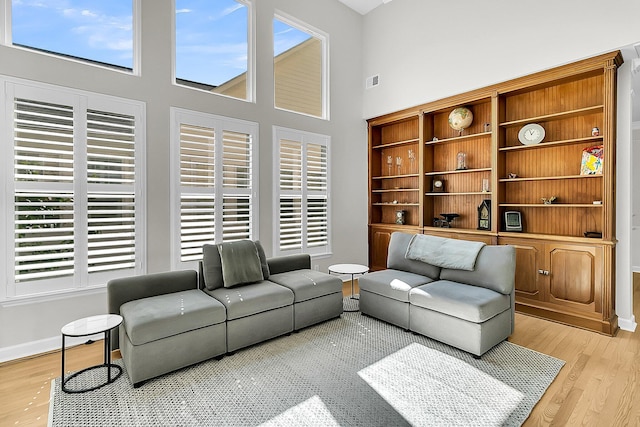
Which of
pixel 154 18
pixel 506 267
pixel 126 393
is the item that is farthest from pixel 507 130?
pixel 126 393

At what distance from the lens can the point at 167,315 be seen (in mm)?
2447

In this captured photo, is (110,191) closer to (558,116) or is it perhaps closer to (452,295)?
(452,295)

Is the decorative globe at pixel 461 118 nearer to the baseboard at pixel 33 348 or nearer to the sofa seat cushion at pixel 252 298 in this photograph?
the sofa seat cushion at pixel 252 298

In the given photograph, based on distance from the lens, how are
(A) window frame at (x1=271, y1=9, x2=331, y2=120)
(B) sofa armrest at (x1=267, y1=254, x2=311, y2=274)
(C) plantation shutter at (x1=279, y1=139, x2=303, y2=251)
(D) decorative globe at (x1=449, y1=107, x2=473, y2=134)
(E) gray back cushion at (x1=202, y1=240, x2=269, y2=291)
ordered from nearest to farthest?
1. (E) gray back cushion at (x1=202, y1=240, x2=269, y2=291)
2. (B) sofa armrest at (x1=267, y1=254, x2=311, y2=274)
3. (D) decorative globe at (x1=449, y1=107, x2=473, y2=134)
4. (C) plantation shutter at (x1=279, y1=139, x2=303, y2=251)
5. (A) window frame at (x1=271, y1=9, x2=331, y2=120)

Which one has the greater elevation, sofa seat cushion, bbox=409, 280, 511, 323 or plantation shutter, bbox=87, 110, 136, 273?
plantation shutter, bbox=87, 110, 136, 273

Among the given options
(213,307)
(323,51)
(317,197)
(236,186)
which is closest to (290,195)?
(317,197)

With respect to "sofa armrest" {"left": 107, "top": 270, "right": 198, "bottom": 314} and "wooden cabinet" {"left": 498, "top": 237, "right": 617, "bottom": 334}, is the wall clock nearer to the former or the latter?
"wooden cabinet" {"left": 498, "top": 237, "right": 617, "bottom": 334}

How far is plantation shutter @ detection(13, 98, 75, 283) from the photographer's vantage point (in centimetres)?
277

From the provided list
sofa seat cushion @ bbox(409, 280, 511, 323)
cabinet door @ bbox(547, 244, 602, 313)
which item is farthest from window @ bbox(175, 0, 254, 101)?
cabinet door @ bbox(547, 244, 602, 313)

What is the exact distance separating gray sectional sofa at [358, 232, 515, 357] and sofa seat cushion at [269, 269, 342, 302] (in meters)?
0.37

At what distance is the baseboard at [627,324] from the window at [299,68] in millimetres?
4264

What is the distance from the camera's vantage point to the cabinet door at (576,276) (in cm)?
329

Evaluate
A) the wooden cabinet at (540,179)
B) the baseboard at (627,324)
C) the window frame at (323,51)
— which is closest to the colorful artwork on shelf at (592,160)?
the wooden cabinet at (540,179)

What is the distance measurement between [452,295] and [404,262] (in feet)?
3.11
